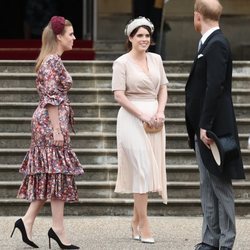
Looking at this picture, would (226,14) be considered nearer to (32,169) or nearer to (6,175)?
(6,175)

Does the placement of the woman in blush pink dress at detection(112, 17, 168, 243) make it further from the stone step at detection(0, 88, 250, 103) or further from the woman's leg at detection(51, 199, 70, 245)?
the stone step at detection(0, 88, 250, 103)

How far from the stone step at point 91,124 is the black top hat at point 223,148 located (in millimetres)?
4446

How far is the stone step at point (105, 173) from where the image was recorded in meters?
12.0

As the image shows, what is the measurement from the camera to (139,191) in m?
9.88

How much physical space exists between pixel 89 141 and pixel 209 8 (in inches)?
171

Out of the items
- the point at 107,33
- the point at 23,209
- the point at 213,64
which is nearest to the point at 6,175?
the point at 23,209

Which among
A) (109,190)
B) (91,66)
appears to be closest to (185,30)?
(91,66)

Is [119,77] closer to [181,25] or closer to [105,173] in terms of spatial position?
[105,173]

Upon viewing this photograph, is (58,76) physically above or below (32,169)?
above

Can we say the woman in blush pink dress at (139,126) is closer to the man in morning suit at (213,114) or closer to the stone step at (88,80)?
the man in morning suit at (213,114)

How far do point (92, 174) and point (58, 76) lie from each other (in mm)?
2752

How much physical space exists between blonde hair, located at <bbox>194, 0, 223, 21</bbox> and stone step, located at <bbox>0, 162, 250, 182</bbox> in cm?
376

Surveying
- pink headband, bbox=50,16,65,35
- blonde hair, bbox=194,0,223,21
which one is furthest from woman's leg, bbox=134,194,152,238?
blonde hair, bbox=194,0,223,21

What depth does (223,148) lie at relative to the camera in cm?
829
